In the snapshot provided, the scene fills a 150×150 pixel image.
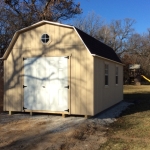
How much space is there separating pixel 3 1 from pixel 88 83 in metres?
13.7

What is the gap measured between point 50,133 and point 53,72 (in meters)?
3.08

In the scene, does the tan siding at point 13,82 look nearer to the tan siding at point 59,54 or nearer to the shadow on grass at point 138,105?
the tan siding at point 59,54

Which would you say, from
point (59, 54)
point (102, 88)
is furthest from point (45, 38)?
point (102, 88)

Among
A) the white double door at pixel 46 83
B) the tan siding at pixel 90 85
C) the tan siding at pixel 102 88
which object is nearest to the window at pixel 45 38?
the white double door at pixel 46 83

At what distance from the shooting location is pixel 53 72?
30.7 feet

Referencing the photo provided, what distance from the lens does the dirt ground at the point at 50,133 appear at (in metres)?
5.79

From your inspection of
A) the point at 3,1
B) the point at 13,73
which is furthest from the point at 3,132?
the point at 3,1

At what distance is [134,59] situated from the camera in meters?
44.4

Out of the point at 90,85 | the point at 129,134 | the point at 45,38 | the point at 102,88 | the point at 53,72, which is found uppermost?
the point at 45,38

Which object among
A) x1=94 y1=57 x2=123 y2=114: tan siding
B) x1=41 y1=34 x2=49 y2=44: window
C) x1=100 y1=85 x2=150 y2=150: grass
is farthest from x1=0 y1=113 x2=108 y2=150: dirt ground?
x1=41 y1=34 x2=49 y2=44: window

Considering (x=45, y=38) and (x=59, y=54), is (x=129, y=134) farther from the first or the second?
(x=45, y=38)

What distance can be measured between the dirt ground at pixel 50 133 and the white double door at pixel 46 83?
1.62ft

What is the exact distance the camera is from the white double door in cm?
926

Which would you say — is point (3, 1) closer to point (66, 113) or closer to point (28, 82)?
point (28, 82)
